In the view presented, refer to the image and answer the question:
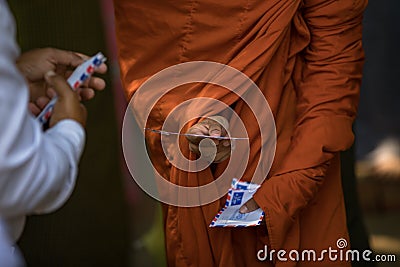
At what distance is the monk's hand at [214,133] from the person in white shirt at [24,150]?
489 mm

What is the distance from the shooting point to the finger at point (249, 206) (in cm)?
185

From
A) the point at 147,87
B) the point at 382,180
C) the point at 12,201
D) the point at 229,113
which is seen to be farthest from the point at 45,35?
the point at 382,180

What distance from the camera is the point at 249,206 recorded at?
186 cm

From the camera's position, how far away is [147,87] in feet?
6.38

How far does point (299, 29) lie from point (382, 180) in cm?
238

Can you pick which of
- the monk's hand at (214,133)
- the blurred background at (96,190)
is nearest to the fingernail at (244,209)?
the monk's hand at (214,133)

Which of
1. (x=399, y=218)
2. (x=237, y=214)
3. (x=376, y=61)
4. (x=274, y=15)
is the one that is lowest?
(x=399, y=218)

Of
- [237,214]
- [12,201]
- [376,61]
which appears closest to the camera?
[12,201]

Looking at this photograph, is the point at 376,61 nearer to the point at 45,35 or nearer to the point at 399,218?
the point at 399,218

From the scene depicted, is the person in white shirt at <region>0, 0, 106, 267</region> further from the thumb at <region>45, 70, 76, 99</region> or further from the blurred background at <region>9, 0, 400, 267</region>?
the blurred background at <region>9, 0, 400, 267</region>

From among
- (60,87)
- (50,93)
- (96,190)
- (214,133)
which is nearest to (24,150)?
(60,87)

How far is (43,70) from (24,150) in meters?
0.50

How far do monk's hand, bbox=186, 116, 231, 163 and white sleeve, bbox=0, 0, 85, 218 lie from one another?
1.98 feet

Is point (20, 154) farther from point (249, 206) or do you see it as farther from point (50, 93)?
point (249, 206)
